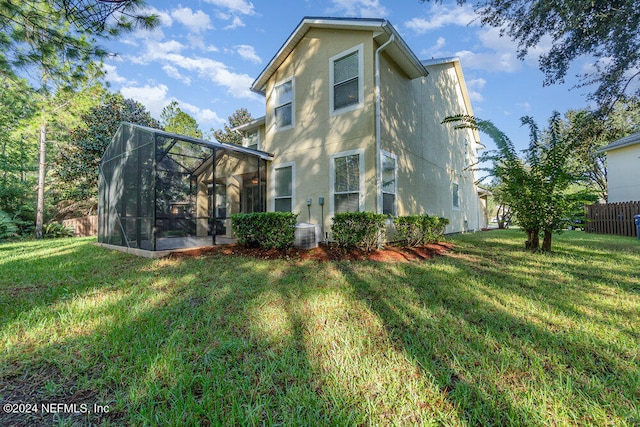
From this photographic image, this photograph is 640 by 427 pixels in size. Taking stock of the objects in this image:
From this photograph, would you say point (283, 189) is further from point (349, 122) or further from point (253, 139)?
point (253, 139)

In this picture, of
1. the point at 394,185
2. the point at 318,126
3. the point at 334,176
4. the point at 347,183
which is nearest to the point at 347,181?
the point at 347,183

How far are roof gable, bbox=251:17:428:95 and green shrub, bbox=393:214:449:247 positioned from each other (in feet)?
15.3

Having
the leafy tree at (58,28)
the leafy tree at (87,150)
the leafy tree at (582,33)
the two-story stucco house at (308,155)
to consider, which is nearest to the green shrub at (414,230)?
the two-story stucco house at (308,155)

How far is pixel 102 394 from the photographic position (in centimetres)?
158

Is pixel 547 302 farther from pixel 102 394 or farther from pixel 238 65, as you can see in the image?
pixel 238 65

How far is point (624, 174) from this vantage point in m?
11.9

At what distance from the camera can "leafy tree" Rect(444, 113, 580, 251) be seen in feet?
18.5

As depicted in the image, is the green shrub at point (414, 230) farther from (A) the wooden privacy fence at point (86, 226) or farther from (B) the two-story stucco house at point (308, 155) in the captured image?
(A) the wooden privacy fence at point (86, 226)

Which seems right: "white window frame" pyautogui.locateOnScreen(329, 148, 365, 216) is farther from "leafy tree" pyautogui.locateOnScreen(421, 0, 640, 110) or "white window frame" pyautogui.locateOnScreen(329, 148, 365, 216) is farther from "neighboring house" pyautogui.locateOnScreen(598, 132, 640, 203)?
"neighboring house" pyautogui.locateOnScreen(598, 132, 640, 203)

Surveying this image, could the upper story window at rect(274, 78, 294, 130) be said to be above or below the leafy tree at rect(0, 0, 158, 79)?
above

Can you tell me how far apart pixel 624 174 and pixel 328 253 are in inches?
640

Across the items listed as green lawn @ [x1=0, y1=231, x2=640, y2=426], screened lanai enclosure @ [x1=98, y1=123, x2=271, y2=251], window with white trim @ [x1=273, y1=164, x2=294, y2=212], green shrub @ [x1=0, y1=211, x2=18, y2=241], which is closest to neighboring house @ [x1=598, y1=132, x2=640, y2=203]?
green lawn @ [x1=0, y1=231, x2=640, y2=426]

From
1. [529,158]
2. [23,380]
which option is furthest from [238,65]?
[23,380]

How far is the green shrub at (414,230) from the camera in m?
6.41
